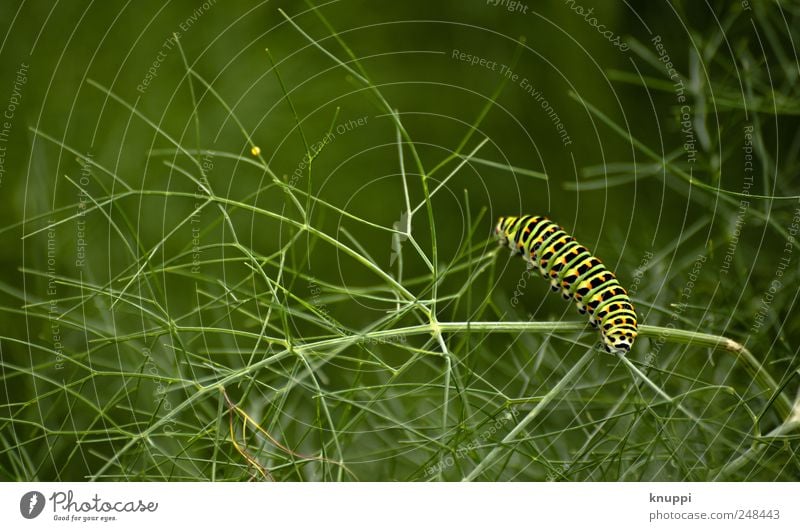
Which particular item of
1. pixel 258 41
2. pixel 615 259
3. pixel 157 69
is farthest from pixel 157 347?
pixel 615 259

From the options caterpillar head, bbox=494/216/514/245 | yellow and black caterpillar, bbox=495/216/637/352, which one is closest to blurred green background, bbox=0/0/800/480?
caterpillar head, bbox=494/216/514/245

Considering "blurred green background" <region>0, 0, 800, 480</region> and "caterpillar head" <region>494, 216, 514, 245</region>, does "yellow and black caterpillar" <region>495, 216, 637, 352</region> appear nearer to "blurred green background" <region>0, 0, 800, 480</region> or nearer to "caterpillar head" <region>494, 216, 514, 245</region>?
"caterpillar head" <region>494, 216, 514, 245</region>

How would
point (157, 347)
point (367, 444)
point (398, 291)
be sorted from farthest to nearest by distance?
point (367, 444) < point (157, 347) < point (398, 291)

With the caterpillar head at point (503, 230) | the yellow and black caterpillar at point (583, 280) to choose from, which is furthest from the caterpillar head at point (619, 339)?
the caterpillar head at point (503, 230)

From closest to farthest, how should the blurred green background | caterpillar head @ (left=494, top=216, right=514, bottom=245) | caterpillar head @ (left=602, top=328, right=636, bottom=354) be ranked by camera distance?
caterpillar head @ (left=602, top=328, right=636, bottom=354), caterpillar head @ (left=494, top=216, right=514, bottom=245), the blurred green background

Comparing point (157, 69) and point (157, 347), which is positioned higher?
point (157, 69)

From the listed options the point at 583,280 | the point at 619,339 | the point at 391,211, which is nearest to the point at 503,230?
the point at 583,280
